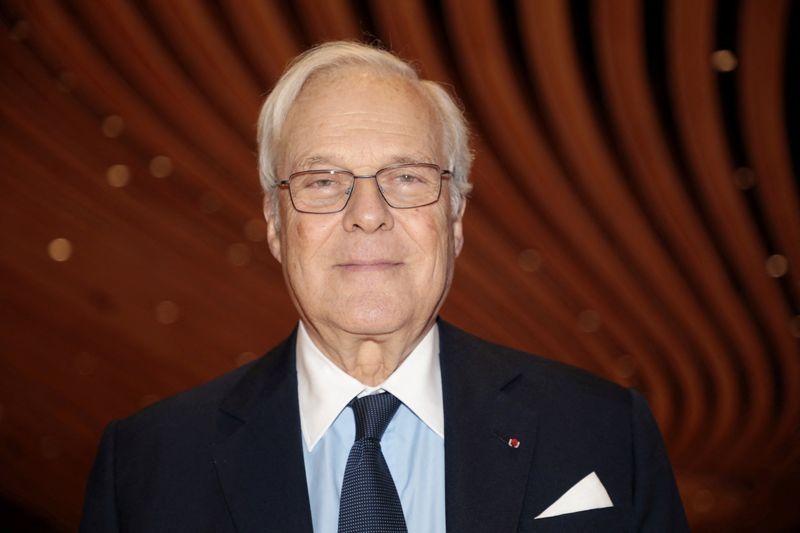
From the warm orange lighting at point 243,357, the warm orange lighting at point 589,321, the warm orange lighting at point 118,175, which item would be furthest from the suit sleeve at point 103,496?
the warm orange lighting at point 589,321

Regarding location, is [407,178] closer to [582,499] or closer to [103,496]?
[582,499]

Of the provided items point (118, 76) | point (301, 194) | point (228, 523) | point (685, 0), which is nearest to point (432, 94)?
point (301, 194)

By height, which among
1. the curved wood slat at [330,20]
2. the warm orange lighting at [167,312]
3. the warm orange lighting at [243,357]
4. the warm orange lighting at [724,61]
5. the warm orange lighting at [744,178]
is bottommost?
the warm orange lighting at [243,357]

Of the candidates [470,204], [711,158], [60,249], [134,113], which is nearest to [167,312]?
[60,249]

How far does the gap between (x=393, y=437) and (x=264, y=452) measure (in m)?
0.24

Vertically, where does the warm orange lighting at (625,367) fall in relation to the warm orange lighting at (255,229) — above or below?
above

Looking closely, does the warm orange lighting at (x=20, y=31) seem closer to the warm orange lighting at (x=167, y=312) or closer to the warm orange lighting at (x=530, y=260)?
the warm orange lighting at (x=167, y=312)

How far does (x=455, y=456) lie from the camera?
153cm

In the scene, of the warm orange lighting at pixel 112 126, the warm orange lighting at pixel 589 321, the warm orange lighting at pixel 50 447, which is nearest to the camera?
the warm orange lighting at pixel 112 126

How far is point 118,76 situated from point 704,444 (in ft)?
21.2

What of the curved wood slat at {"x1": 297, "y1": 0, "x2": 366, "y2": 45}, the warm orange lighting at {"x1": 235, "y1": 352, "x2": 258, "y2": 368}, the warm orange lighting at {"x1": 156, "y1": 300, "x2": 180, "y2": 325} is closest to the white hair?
Result: the curved wood slat at {"x1": 297, "y1": 0, "x2": 366, "y2": 45}

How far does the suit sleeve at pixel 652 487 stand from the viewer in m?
1.56

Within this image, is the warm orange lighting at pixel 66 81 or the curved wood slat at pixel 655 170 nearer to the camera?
the curved wood slat at pixel 655 170

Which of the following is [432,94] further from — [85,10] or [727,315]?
[727,315]
